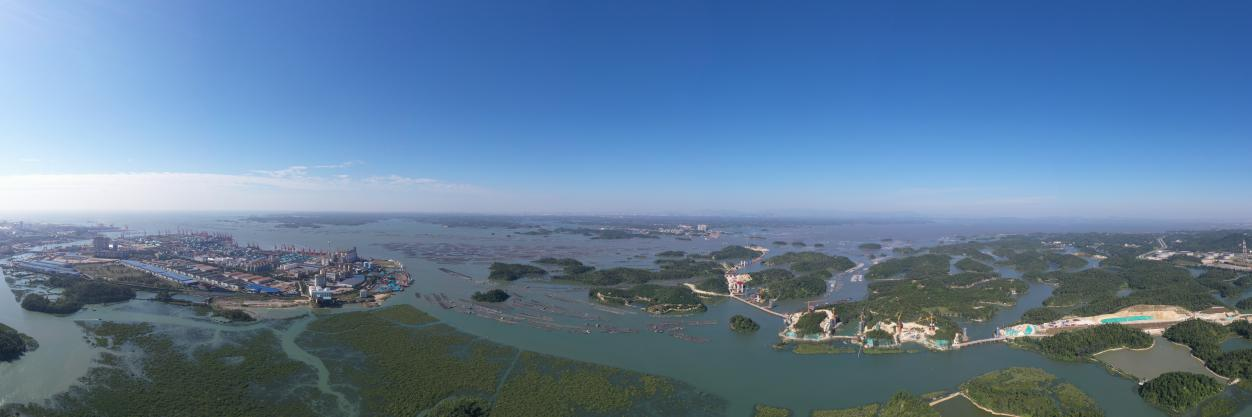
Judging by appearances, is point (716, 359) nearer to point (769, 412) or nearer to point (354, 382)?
point (769, 412)

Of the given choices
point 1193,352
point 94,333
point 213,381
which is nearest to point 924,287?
point 1193,352

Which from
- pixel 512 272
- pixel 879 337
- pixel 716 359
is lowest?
pixel 716 359

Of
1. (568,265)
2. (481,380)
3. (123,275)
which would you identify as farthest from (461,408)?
(123,275)

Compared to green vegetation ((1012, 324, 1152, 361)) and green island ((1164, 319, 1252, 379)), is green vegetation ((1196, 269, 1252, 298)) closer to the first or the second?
green island ((1164, 319, 1252, 379))

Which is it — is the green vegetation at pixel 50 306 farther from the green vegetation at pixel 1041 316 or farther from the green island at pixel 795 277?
the green vegetation at pixel 1041 316

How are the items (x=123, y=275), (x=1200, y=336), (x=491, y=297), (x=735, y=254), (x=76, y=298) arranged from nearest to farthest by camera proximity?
(x=1200, y=336) < (x=76, y=298) < (x=491, y=297) < (x=123, y=275) < (x=735, y=254)

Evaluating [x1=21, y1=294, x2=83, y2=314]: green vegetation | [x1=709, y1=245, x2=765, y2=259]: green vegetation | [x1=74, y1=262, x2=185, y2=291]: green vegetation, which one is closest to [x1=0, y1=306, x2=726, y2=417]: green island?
[x1=21, y1=294, x2=83, y2=314]: green vegetation
